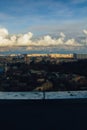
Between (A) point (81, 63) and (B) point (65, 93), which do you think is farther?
(A) point (81, 63)
